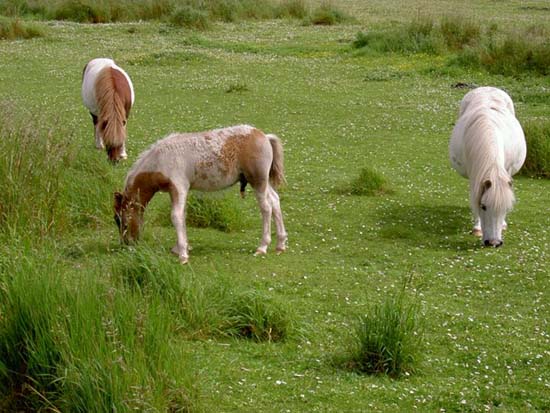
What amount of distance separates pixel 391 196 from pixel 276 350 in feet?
18.8

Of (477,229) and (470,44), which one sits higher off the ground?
(470,44)

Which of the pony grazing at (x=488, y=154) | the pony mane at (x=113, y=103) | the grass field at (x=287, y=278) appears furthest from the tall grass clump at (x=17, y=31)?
the pony grazing at (x=488, y=154)

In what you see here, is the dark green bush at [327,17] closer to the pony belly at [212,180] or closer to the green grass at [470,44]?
the green grass at [470,44]

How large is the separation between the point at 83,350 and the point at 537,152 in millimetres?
9786

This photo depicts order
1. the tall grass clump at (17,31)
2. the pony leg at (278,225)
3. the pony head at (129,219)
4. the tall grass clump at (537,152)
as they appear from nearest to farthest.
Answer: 1. the pony head at (129,219)
2. the pony leg at (278,225)
3. the tall grass clump at (537,152)
4. the tall grass clump at (17,31)

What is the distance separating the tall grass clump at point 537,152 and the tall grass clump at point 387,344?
7833 mm

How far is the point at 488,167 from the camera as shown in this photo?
9.93 meters

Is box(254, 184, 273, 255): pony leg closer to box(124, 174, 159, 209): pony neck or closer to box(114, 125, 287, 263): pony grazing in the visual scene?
box(114, 125, 287, 263): pony grazing

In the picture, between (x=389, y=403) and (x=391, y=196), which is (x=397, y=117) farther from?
(x=389, y=403)

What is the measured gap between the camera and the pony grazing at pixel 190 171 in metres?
8.70

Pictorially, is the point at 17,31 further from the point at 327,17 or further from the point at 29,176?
the point at 29,176

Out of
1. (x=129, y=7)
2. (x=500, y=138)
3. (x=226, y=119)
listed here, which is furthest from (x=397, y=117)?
(x=129, y=7)

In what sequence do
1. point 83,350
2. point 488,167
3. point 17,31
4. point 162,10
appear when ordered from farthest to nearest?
point 162,10 < point 17,31 < point 488,167 < point 83,350

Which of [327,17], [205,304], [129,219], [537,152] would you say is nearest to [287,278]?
[129,219]
